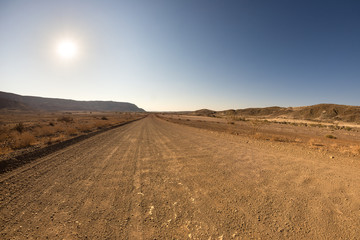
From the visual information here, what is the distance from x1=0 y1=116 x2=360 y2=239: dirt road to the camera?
2.59 meters

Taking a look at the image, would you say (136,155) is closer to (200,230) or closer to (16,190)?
(16,190)

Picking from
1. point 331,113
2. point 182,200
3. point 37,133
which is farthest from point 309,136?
point 331,113

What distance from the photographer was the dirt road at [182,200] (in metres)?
2.59

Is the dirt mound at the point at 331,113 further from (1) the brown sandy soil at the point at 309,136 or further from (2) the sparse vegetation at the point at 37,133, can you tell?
(2) the sparse vegetation at the point at 37,133

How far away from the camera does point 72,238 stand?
243cm

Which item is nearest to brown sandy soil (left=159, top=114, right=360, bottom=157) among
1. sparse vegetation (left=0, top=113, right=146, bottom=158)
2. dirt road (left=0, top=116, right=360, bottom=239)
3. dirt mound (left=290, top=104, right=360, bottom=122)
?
dirt road (left=0, top=116, right=360, bottom=239)

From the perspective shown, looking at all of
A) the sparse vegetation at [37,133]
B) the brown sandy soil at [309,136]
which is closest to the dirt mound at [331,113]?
the brown sandy soil at [309,136]

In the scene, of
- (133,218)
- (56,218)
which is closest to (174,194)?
(133,218)

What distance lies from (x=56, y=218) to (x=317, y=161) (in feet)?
31.4

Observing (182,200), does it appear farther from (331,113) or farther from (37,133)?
(331,113)

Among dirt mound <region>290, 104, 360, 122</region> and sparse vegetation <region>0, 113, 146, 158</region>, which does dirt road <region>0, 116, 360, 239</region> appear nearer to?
sparse vegetation <region>0, 113, 146, 158</region>

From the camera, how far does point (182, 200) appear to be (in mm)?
3531

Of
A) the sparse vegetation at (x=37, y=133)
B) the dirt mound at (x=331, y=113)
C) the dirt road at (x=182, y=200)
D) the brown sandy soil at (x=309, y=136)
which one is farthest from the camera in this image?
the dirt mound at (x=331, y=113)

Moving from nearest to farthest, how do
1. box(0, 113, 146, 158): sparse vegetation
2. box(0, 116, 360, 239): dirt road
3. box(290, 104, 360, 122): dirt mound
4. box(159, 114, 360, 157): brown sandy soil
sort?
box(0, 116, 360, 239): dirt road, box(159, 114, 360, 157): brown sandy soil, box(0, 113, 146, 158): sparse vegetation, box(290, 104, 360, 122): dirt mound
